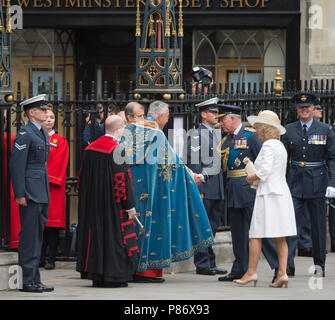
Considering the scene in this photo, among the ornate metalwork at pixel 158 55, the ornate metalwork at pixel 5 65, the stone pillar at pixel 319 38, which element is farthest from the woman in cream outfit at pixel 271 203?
the stone pillar at pixel 319 38

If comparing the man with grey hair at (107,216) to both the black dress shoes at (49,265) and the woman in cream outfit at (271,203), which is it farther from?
the black dress shoes at (49,265)

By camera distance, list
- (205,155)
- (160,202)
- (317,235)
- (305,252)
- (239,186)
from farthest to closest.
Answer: (305,252), (205,155), (317,235), (239,186), (160,202)

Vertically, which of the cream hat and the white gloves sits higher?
the cream hat

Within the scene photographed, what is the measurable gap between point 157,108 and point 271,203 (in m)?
1.69

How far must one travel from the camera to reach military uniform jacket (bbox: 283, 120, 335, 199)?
1271 cm

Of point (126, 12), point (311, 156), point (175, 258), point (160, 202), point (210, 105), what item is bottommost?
point (175, 258)

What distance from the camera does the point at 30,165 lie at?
11250mm

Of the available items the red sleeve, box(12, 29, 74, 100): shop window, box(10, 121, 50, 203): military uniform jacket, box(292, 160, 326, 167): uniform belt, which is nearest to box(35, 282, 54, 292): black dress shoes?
box(10, 121, 50, 203): military uniform jacket

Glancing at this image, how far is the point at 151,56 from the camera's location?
13.0m

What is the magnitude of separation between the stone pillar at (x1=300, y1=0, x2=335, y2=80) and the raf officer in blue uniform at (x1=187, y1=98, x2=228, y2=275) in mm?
7105

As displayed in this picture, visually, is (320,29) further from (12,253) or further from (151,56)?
(12,253)

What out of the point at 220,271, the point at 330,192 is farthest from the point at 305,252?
the point at 330,192

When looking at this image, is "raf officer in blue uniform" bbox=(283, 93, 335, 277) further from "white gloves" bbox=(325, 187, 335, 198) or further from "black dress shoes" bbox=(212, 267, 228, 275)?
"black dress shoes" bbox=(212, 267, 228, 275)

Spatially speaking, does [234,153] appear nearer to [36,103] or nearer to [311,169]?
[311,169]
